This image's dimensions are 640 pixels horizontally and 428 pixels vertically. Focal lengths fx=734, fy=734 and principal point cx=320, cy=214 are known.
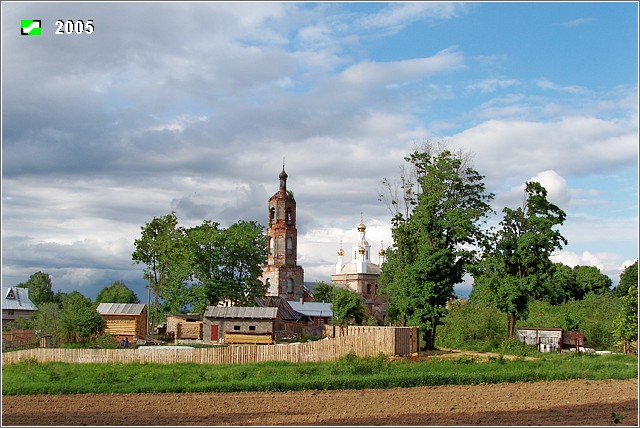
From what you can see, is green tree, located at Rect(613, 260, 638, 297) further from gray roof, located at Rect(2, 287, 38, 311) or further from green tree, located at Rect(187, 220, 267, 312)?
gray roof, located at Rect(2, 287, 38, 311)

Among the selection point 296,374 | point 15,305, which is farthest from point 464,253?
point 15,305

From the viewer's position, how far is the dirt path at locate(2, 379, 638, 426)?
63.7ft

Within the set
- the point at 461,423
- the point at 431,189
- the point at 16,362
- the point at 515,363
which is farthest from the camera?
the point at 431,189

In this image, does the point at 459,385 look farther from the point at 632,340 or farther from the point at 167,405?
the point at 632,340

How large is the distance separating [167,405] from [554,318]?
35496 millimetres

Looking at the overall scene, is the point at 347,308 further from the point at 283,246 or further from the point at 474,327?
the point at 474,327

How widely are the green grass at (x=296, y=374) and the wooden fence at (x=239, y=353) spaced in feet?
3.16

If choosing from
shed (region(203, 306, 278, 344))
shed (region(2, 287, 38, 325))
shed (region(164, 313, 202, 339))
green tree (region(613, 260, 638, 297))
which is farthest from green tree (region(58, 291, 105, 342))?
green tree (region(613, 260, 638, 297))

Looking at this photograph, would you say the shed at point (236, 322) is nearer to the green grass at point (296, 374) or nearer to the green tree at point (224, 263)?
the green tree at point (224, 263)

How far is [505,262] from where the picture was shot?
41.4 meters

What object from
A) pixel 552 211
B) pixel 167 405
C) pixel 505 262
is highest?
pixel 552 211

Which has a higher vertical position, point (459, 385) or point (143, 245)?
point (143, 245)

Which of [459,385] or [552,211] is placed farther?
[552,211]

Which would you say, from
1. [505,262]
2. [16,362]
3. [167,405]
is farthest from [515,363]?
[16,362]
